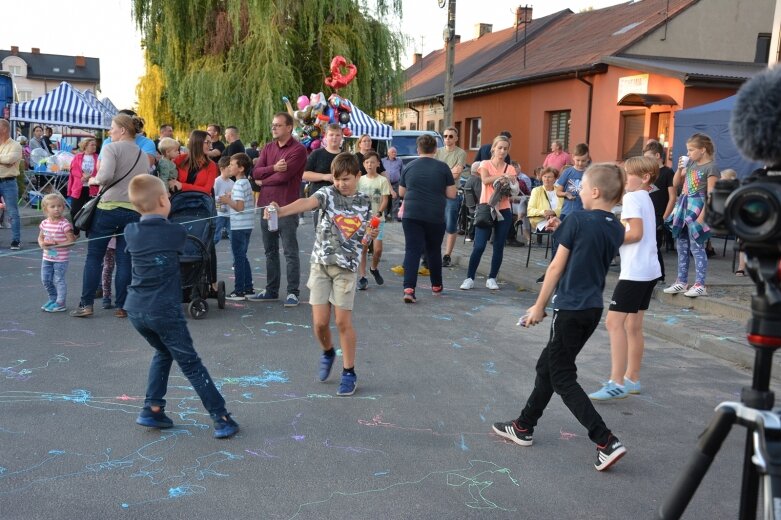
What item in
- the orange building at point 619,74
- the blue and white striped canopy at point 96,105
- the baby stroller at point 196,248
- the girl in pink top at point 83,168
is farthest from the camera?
the blue and white striped canopy at point 96,105

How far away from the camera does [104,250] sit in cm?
753

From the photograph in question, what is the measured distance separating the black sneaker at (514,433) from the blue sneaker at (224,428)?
5.34 ft

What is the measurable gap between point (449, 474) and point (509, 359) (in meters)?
2.54

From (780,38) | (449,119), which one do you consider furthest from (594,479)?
(449,119)

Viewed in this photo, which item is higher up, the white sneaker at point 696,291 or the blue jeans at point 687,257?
the blue jeans at point 687,257

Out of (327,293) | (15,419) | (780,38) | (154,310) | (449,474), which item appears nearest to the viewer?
(449,474)

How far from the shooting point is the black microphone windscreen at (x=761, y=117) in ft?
7.63

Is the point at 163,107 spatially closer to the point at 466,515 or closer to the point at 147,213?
the point at 147,213

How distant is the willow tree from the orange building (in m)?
3.14

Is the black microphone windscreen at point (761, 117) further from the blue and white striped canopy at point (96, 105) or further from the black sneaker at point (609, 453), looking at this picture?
the blue and white striped canopy at point (96, 105)

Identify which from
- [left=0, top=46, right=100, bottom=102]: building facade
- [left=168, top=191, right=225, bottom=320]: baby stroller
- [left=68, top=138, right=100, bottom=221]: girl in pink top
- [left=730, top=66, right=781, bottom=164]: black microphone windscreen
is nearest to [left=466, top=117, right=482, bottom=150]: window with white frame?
[left=68, top=138, right=100, bottom=221]: girl in pink top

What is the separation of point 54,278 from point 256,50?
14.9 m

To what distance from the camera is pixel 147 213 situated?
176 inches

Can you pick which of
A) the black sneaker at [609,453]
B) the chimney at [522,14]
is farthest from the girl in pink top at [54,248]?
the chimney at [522,14]
